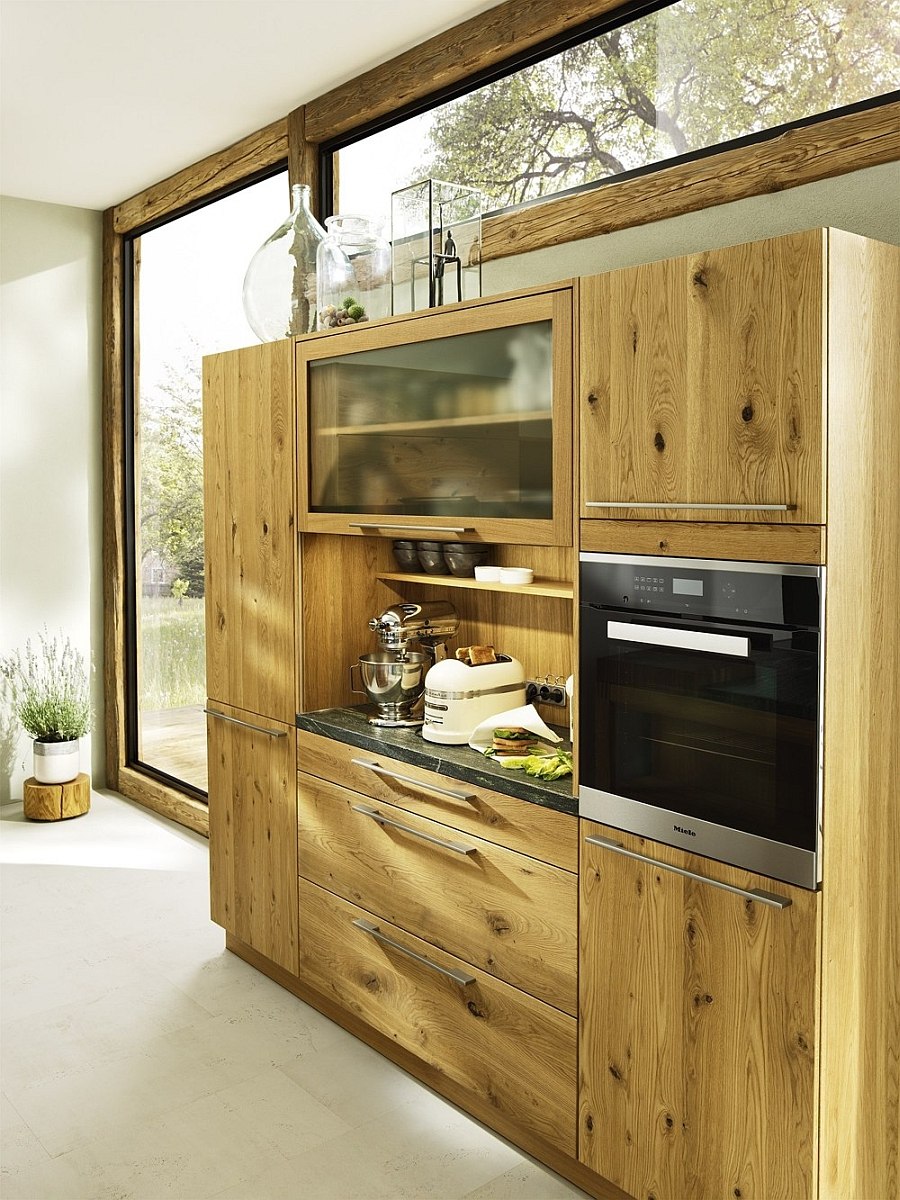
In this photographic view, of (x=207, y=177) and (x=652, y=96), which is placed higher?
(x=207, y=177)

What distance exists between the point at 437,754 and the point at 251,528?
40.6 inches

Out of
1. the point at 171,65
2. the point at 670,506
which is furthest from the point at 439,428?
the point at 171,65

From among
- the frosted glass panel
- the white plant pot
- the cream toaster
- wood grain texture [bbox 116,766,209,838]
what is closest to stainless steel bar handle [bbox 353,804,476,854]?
the cream toaster

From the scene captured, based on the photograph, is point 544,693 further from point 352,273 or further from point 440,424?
point 352,273

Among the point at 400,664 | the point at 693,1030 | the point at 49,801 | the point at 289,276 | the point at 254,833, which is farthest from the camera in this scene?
the point at 49,801

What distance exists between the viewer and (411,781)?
8.26 feet

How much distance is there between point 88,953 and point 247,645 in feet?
3.87

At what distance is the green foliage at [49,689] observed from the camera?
15.8 feet

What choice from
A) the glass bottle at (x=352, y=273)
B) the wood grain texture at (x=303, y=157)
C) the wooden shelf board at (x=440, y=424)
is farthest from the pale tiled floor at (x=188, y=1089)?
the wood grain texture at (x=303, y=157)

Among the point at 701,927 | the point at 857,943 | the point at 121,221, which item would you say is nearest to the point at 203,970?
the point at 701,927

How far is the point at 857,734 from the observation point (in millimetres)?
1763

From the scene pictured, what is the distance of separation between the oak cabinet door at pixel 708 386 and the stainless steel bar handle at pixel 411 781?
28.4 inches

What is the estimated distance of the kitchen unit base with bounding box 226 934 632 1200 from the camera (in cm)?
223

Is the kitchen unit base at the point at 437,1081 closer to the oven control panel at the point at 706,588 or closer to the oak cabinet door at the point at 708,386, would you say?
the oven control panel at the point at 706,588
